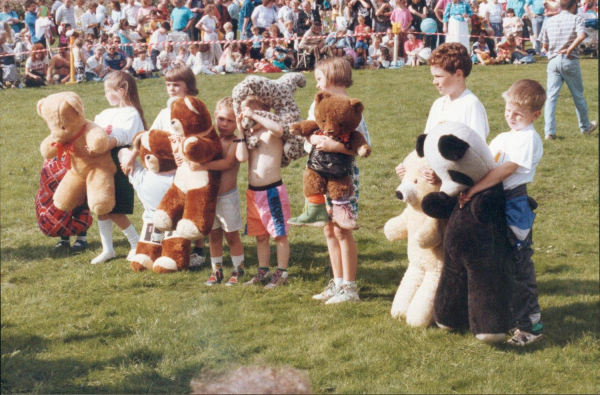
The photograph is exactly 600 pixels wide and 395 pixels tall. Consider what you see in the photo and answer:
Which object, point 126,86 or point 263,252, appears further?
point 126,86

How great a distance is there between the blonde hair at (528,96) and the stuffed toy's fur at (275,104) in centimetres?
146

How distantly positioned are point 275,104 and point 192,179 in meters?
0.75

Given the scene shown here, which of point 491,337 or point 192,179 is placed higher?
point 192,179

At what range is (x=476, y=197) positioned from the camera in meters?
3.90

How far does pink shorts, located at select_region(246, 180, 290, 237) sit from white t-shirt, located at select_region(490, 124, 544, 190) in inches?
62.6

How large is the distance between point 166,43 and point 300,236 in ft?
33.4

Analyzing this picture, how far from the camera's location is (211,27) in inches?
666

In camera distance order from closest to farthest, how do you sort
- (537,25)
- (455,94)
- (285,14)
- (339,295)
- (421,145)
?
1. (421,145)
2. (455,94)
3. (339,295)
4. (537,25)
5. (285,14)

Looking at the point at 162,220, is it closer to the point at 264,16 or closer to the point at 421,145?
the point at 421,145

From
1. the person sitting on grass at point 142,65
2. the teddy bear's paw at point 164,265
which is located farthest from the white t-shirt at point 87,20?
the teddy bear's paw at point 164,265

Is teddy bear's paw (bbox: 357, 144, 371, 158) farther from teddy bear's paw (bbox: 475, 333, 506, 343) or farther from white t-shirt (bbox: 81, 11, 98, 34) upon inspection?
white t-shirt (bbox: 81, 11, 98, 34)

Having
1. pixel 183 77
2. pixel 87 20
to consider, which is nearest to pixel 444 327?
pixel 183 77

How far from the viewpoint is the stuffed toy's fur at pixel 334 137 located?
4473 mm

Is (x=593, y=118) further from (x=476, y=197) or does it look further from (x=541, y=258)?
(x=476, y=197)
